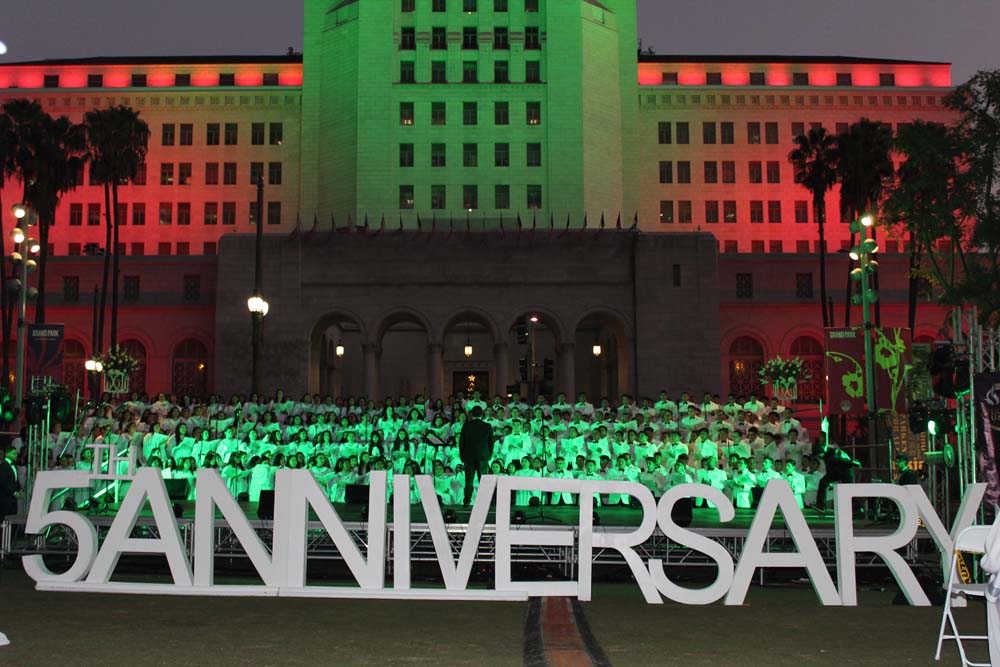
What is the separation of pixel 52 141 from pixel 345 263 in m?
14.4

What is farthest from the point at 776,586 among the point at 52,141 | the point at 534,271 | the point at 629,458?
the point at 52,141

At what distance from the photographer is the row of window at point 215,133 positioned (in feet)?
239

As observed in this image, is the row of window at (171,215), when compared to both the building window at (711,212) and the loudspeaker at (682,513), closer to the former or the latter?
the building window at (711,212)

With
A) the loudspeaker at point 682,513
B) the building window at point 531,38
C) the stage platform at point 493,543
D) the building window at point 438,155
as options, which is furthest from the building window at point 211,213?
the loudspeaker at point 682,513

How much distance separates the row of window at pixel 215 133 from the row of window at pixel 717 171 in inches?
1047

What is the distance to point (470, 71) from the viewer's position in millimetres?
68812

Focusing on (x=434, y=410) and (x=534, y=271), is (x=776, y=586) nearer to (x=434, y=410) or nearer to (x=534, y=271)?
(x=434, y=410)

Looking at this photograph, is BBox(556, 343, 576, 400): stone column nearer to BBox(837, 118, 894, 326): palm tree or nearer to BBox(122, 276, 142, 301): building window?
BBox(837, 118, 894, 326): palm tree

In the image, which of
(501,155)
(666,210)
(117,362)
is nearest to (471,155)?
(501,155)

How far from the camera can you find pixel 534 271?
42375mm

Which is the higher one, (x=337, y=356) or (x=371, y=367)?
(x=337, y=356)

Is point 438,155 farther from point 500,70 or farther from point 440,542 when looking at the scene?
point 440,542

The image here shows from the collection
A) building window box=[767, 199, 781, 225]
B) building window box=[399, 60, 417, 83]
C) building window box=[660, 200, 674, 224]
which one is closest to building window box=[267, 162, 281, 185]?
building window box=[399, 60, 417, 83]

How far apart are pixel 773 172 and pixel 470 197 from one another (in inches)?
864
